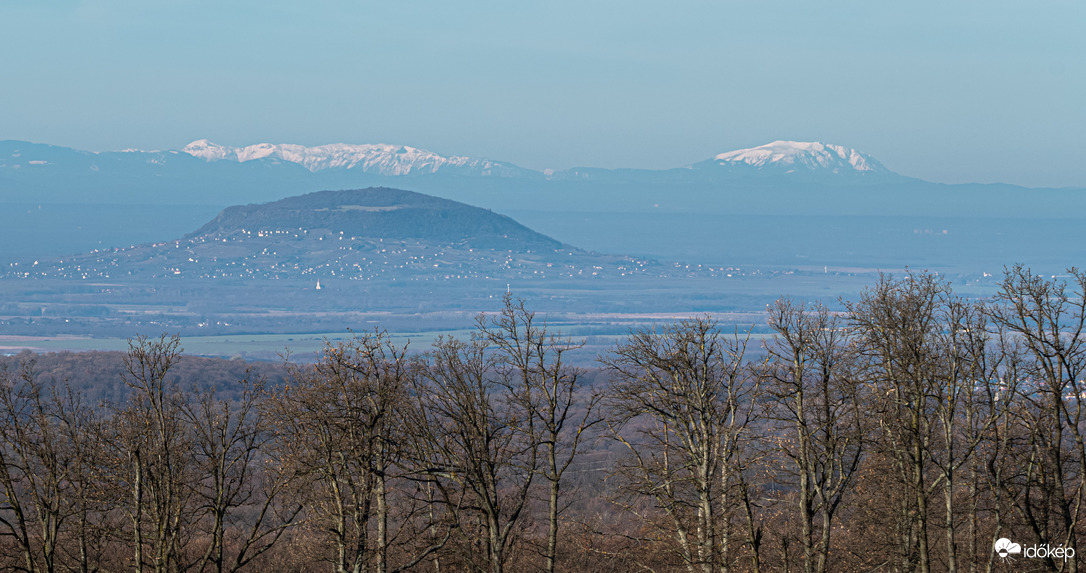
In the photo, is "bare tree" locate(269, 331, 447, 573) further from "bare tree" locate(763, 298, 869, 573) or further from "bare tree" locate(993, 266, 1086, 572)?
"bare tree" locate(993, 266, 1086, 572)

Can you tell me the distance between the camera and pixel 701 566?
97.2 ft

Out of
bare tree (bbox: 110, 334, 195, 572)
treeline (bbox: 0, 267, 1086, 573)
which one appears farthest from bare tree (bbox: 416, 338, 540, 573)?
bare tree (bbox: 110, 334, 195, 572)

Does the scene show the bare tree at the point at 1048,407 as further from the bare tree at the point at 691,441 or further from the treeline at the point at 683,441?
the bare tree at the point at 691,441

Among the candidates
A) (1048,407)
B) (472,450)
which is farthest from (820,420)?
(472,450)

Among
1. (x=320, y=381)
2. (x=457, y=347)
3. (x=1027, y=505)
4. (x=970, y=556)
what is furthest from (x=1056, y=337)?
(x=320, y=381)

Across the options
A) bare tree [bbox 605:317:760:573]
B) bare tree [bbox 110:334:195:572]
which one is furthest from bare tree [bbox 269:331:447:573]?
bare tree [bbox 605:317:760:573]

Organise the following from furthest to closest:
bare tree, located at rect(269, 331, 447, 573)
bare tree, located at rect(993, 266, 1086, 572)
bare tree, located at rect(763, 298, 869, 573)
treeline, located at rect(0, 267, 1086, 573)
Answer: bare tree, located at rect(763, 298, 869, 573)
treeline, located at rect(0, 267, 1086, 573)
bare tree, located at rect(993, 266, 1086, 572)
bare tree, located at rect(269, 331, 447, 573)

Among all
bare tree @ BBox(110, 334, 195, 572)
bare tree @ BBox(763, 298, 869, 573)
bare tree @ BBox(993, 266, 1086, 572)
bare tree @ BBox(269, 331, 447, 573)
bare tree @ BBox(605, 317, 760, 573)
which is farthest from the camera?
bare tree @ BBox(110, 334, 195, 572)

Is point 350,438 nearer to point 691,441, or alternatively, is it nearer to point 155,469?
point 155,469

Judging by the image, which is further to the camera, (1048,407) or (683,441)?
(683,441)

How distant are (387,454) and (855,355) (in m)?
11.8

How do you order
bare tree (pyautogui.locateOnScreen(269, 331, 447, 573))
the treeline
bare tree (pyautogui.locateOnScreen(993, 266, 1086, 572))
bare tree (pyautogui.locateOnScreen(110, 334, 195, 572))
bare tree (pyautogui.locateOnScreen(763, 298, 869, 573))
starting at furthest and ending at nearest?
1. bare tree (pyautogui.locateOnScreen(110, 334, 195, 572))
2. bare tree (pyautogui.locateOnScreen(763, 298, 869, 573))
3. the treeline
4. bare tree (pyautogui.locateOnScreen(993, 266, 1086, 572))
5. bare tree (pyautogui.locateOnScreen(269, 331, 447, 573))

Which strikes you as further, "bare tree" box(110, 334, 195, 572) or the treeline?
"bare tree" box(110, 334, 195, 572)

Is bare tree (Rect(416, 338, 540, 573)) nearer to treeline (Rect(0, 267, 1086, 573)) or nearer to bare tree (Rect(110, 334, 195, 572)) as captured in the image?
treeline (Rect(0, 267, 1086, 573))
